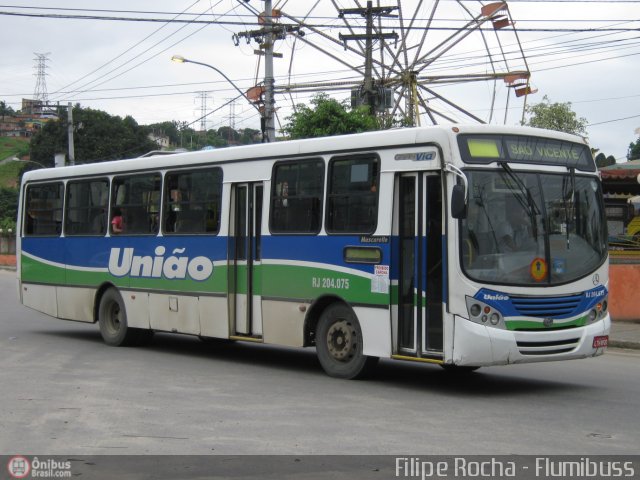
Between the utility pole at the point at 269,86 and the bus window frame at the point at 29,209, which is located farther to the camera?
the utility pole at the point at 269,86

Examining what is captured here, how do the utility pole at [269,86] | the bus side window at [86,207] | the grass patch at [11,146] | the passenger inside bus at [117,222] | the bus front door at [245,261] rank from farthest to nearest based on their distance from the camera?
the grass patch at [11,146], the utility pole at [269,86], the bus side window at [86,207], the passenger inside bus at [117,222], the bus front door at [245,261]

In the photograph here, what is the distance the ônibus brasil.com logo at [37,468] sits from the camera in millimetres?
7109

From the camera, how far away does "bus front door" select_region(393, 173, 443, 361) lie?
1092cm

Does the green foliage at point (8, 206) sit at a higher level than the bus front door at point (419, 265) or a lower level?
higher

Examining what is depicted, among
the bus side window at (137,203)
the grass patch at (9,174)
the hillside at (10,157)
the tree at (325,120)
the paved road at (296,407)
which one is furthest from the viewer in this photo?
the hillside at (10,157)

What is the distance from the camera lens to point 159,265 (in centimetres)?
1544

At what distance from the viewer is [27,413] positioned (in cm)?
966

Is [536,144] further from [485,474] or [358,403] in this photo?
[485,474]

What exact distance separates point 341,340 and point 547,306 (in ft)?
8.69

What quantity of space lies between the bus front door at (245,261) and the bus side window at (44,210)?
5440mm

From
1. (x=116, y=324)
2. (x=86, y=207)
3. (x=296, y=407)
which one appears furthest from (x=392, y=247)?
(x=86, y=207)

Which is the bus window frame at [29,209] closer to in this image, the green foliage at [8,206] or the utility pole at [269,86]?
the utility pole at [269,86]

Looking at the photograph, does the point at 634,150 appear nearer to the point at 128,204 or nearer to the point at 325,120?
the point at 325,120

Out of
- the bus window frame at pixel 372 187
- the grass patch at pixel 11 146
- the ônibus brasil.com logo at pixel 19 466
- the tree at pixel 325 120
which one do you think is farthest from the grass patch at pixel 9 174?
the ônibus brasil.com logo at pixel 19 466
